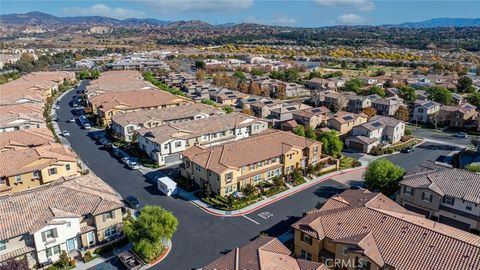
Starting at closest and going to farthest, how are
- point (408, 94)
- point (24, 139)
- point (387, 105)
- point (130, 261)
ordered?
1. point (130, 261)
2. point (24, 139)
3. point (387, 105)
4. point (408, 94)

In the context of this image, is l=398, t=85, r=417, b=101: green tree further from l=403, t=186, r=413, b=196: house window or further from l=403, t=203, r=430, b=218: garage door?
l=403, t=203, r=430, b=218: garage door

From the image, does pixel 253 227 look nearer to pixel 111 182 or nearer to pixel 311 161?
pixel 311 161

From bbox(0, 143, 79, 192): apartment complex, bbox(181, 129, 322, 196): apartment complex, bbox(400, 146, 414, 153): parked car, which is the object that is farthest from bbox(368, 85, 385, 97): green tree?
bbox(0, 143, 79, 192): apartment complex

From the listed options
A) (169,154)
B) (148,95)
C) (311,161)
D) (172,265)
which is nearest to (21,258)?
(172,265)

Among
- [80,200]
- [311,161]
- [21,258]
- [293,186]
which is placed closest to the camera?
[21,258]

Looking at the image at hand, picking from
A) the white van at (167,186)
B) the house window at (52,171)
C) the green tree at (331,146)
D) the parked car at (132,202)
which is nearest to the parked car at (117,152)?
the house window at (52,171)

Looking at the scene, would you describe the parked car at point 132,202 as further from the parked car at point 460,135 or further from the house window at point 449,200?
the parked car at point 460,135

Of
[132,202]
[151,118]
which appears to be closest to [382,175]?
[132,202]

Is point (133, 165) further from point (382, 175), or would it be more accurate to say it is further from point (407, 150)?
point (407, 150)
